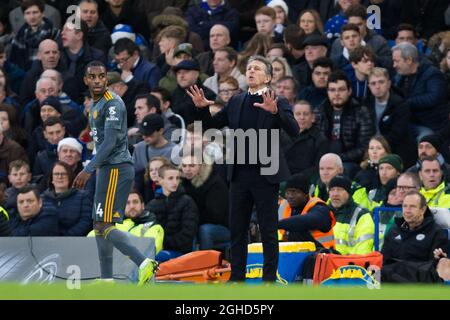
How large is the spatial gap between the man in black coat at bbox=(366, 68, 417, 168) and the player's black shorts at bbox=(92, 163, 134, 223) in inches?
229

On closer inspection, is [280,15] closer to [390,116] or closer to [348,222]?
[390,116]

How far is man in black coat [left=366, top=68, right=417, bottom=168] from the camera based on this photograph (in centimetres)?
1662

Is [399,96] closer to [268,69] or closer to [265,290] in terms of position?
[268,69]

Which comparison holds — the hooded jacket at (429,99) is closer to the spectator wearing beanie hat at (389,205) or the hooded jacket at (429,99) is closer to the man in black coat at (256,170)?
the spectator wearing beanie hat at (389,205)

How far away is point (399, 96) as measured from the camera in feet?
55.3

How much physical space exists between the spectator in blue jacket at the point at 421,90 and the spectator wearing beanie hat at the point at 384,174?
139cm

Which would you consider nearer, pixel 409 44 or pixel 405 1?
pixel 409 44

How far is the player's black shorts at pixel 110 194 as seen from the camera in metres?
11.5

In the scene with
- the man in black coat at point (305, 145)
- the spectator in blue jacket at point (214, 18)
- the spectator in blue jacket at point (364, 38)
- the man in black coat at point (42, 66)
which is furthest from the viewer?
the spectator in blue jacket at point (214, 18)

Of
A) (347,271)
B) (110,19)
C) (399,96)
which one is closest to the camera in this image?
(347,271)

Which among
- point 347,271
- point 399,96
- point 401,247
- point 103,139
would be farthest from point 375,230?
point 103,139

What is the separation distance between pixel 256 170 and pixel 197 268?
230 cm

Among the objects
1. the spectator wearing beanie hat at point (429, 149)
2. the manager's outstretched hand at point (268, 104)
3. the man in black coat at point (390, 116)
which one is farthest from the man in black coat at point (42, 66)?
the manager's outstretched hand at point (268, 104)

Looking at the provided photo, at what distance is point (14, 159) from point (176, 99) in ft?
7.07
